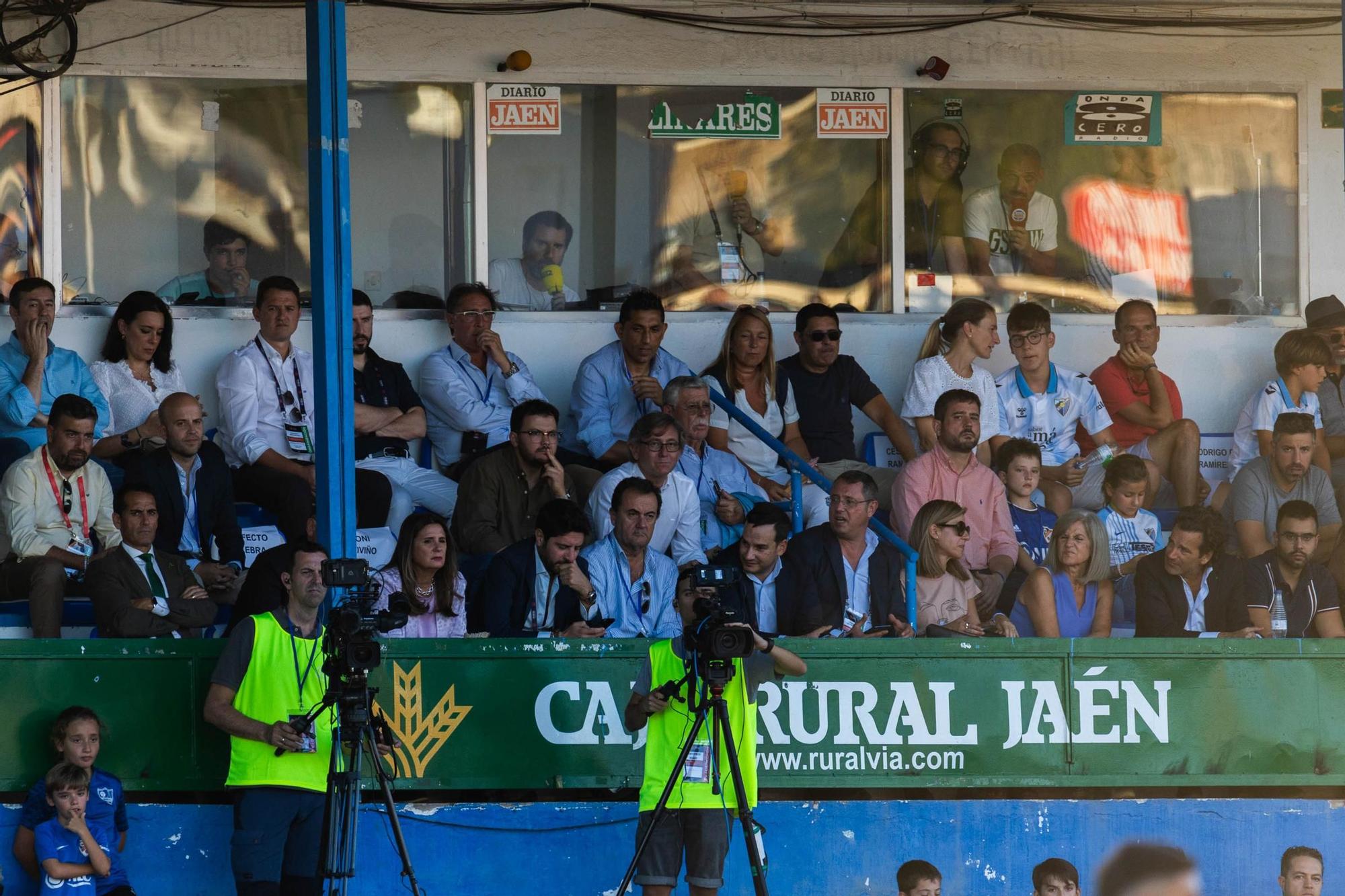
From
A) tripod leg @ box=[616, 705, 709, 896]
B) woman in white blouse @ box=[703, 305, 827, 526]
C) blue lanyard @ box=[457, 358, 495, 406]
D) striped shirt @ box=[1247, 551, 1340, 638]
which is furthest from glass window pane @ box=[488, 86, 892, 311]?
tripod leg @ box=[616, 705, 709, 896]

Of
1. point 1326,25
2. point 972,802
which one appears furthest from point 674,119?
point 972,802

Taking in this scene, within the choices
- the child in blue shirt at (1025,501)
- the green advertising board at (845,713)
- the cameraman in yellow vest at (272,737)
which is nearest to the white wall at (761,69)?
the child in blue shirt at (1025,501)

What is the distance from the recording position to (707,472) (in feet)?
30.2

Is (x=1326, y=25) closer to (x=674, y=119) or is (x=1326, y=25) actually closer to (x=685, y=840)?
(x=674, y=119)

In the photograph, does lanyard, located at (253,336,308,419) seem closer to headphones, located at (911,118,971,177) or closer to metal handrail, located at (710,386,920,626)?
metal handrail, located at (710,386,920,626)

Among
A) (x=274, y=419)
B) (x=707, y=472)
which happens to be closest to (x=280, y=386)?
(x=274, y=419)

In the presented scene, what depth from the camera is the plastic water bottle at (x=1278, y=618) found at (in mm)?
8203

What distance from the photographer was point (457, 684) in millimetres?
7355

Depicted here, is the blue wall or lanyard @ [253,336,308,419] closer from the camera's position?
the blue wall

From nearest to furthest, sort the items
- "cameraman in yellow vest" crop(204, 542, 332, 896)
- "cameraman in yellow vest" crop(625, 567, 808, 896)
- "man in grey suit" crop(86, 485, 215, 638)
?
"cameraman in yellow vest" crop(625, 567, 808, 896), "cameraman in yellow vest" crop(204, 542, 332, 896), "man in grey suit" crop(86, 485, 215, 638)

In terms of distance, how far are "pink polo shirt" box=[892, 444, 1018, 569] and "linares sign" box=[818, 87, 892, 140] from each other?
2565 mm

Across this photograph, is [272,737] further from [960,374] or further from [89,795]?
[960,374]

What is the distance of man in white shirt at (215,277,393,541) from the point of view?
345 inches

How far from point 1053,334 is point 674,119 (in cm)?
254
